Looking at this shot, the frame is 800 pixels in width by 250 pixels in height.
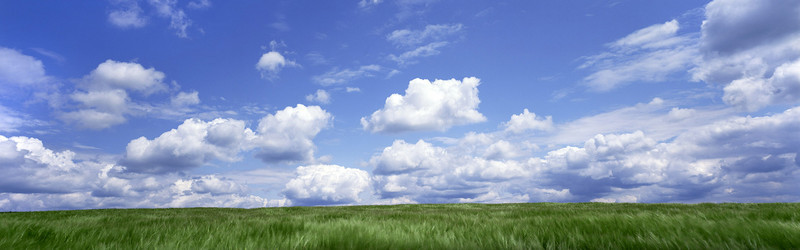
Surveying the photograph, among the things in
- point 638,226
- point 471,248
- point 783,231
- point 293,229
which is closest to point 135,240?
point 293,229

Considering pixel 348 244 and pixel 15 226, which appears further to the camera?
pixel 15 226

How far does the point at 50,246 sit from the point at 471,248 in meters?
3.44

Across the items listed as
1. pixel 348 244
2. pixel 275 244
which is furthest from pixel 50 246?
pixel 348 244

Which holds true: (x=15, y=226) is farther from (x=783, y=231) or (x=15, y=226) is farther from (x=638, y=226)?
(x=783, y=231)

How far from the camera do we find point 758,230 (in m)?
3.05

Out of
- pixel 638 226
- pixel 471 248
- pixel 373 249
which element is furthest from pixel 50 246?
pixel 638 226

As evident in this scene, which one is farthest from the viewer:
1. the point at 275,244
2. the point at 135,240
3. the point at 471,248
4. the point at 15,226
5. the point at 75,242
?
the point at 15,226

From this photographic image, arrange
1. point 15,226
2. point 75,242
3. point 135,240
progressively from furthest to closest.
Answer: point 15,226, point 135,240, point 75,242

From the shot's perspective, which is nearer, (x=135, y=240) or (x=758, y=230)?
(x=758, y=230)

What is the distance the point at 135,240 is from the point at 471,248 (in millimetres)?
3181

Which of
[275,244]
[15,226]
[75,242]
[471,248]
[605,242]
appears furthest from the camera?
[15,226]

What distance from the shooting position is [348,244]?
3066 mm

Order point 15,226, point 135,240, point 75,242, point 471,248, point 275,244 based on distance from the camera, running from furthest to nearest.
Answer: point 15,226 < point 135,240 < point 75,242 < point 275,244 < point 471,248

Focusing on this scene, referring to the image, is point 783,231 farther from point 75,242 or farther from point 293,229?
point 75,242
